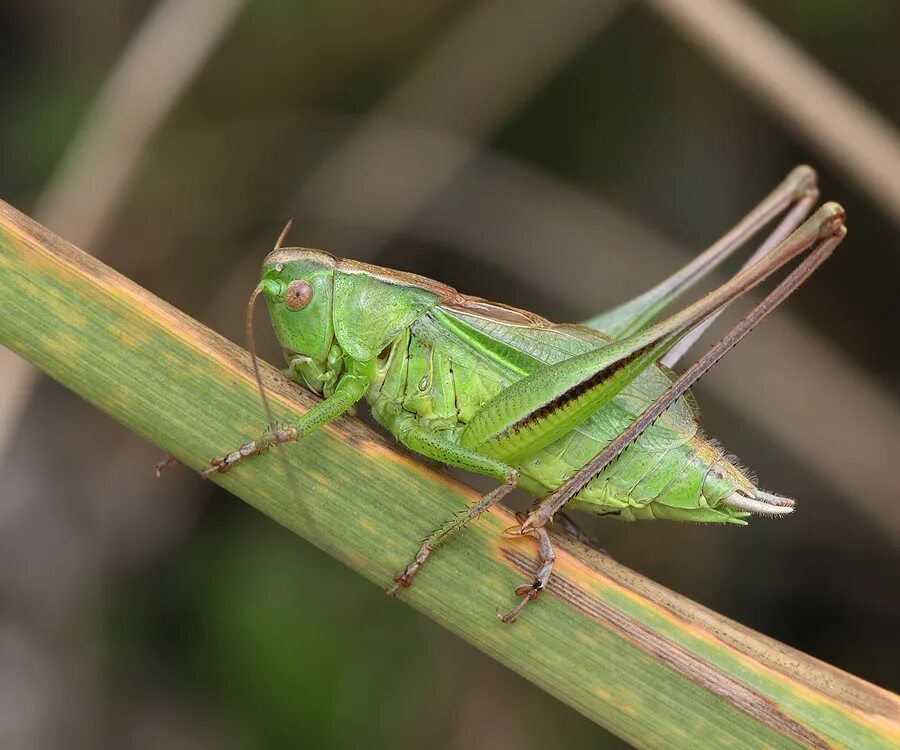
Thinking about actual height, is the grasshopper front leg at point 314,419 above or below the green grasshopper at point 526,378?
below

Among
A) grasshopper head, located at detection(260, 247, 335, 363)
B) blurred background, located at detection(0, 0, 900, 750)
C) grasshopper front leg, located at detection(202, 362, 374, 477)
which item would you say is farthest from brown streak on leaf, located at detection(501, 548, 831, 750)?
blurred background, located at detection(0, 0, 900, 750)

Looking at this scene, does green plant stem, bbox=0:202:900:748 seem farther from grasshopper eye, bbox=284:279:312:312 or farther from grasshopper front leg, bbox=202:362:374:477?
grasshopper eye, bbox=284:279:312:312

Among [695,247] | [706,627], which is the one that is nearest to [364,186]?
[695,247]

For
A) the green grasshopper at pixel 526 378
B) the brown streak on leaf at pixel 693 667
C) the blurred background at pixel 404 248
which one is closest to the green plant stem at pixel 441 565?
the brown streak on leaf at pixel 693 667

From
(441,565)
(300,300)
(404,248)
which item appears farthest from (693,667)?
(404,248)

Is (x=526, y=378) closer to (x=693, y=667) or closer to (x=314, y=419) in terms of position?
(x=314, y=419)

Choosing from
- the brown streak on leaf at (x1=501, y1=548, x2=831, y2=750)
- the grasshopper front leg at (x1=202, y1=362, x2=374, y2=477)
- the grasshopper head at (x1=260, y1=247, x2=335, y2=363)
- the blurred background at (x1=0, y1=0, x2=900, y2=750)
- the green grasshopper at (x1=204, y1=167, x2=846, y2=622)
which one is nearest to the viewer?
the brown streak on leaf at (x1=501, y1=548, x2=831, y2=750)

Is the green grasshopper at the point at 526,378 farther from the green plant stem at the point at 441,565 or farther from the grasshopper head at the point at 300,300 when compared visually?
the green plant stem at the point at 441,565
